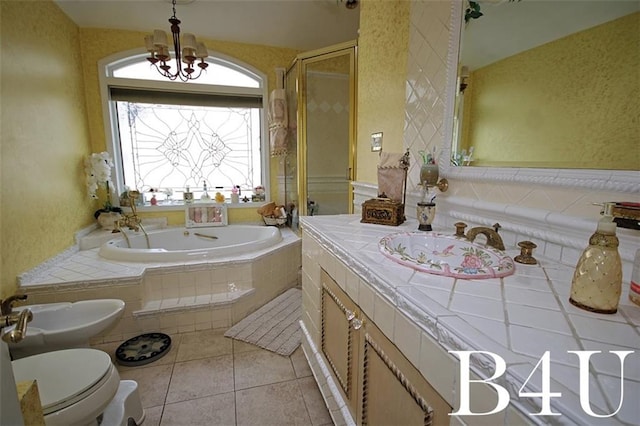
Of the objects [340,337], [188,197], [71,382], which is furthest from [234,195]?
[340,337]

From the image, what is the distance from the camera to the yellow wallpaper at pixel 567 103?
2.45 feet

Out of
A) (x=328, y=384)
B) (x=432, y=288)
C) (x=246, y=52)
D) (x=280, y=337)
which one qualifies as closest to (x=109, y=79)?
(x=246, y=52)

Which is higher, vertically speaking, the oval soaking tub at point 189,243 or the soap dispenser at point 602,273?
the soap dispenser at point 602,273

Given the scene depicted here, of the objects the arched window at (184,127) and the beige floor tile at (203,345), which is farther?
the arched window at (184,127)

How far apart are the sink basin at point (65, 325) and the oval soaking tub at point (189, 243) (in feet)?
1.91

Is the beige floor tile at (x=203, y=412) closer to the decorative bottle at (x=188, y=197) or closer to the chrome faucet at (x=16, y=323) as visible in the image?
the chrome faucet at (x=16, y=323)

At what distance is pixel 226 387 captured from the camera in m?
1.66

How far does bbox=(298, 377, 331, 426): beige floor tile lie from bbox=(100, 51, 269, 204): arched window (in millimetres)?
2426

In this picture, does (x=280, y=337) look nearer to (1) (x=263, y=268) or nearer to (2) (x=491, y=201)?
(1) (x=263, y=268)

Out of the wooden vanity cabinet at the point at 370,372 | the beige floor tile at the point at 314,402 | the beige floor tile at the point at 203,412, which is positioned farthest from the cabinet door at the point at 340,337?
the beige floor tile at the point at 203,412

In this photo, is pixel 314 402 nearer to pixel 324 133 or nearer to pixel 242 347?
pixel 242 347

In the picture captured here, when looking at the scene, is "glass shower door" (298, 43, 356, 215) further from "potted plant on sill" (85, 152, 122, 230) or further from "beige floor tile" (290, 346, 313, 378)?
"potted plant on sill" (85, 152, 122, 230)

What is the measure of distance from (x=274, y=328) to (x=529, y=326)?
1935mm

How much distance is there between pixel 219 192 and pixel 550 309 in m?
3.36
